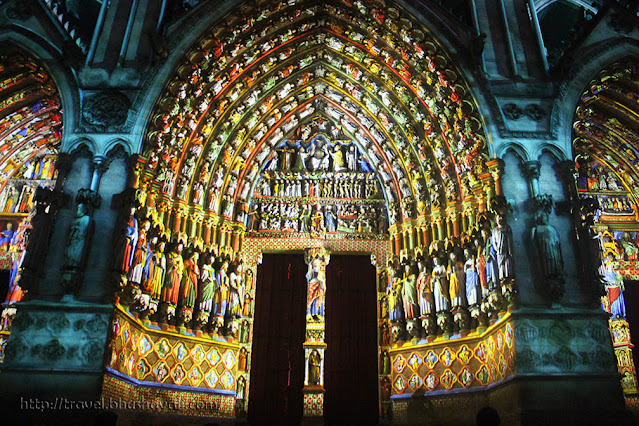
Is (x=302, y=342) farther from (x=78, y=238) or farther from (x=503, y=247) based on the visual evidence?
(x=78, y=238)

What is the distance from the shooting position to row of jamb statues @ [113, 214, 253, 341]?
8.38 meters

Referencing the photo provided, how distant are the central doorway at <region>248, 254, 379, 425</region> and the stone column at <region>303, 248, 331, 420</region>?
0.97 ft

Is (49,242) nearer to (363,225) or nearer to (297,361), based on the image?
(297,361)

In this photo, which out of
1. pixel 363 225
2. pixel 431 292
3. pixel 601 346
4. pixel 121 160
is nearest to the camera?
pixel 601 346

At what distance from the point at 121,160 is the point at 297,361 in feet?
17.2

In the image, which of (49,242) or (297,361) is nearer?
(49,242)

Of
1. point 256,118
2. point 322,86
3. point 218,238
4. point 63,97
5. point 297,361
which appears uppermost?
point 322,86

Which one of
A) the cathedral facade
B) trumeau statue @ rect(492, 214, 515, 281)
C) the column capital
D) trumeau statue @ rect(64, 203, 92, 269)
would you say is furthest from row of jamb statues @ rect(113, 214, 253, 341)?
the column capital

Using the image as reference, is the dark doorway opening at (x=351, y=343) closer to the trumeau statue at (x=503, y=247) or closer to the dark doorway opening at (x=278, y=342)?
the dark doorway opening at (x=278, y=342)

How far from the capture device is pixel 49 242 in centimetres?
820

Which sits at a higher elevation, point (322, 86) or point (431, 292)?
point (322, 86)

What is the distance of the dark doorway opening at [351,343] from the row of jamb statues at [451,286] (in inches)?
16.0

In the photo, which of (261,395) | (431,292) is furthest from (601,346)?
(261,395)

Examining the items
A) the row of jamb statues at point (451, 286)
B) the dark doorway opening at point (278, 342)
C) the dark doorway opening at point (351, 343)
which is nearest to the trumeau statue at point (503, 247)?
the row of jamb statues at point (451, 286)
